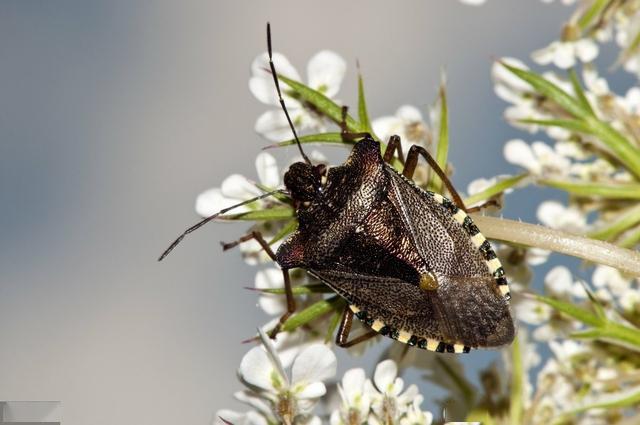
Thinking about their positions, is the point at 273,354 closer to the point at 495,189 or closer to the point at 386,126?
the point at 495,189

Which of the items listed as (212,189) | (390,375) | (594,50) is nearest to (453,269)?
(390,375)

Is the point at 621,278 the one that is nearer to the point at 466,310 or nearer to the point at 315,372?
the point at 466,310

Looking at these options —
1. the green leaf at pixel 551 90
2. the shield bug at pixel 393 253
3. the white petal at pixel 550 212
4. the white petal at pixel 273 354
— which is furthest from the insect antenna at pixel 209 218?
the white petal at pixel 550 212

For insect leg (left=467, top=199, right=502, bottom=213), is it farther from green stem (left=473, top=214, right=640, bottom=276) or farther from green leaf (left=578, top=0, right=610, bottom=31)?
green leaf (left=578, top=0, right=610, bottom=31)

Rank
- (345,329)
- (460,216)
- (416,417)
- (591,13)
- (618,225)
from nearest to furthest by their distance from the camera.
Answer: (416,417)
(460,216)
(345,329)
(618,225)
(591,13)

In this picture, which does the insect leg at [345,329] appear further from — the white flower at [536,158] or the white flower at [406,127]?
the white flower at [536,158]

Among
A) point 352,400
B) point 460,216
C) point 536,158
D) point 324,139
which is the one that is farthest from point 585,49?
point 352,400

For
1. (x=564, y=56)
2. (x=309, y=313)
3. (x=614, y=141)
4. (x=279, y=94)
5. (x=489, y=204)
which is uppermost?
(x=564, y=56)
